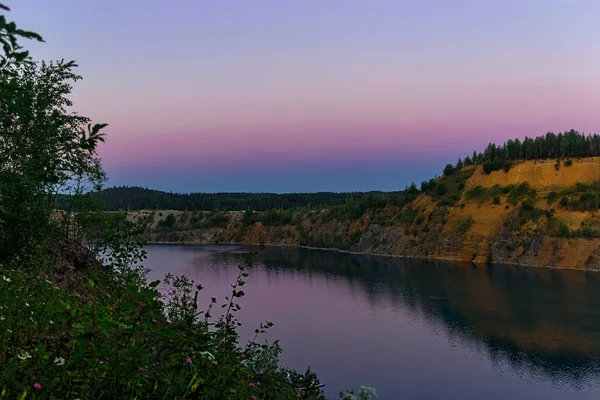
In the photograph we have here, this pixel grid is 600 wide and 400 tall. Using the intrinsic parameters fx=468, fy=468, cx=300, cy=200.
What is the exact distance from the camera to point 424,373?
3469 centimetres

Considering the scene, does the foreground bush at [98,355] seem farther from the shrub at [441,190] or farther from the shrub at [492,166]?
the shrub at [492,166]

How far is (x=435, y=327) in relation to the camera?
154 feet

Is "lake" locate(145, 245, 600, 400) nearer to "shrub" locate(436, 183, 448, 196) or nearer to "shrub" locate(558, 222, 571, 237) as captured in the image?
"shrub" locate(558, 222, 571, 237)

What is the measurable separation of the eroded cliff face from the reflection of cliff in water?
7.59m

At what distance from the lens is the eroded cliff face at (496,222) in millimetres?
85938

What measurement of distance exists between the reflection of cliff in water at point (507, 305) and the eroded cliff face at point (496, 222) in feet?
24.9

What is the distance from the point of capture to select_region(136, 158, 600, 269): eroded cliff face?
85.9 meters

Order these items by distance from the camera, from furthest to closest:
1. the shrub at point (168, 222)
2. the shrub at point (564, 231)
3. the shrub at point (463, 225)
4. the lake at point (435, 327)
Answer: the shrub at point (168, 222) → the shrub at point (463, 225) → the shrub at point (564, 231) → the lake at point (435, 327)

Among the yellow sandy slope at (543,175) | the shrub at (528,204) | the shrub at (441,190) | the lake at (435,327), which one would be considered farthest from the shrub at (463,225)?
the lake at (435,327)

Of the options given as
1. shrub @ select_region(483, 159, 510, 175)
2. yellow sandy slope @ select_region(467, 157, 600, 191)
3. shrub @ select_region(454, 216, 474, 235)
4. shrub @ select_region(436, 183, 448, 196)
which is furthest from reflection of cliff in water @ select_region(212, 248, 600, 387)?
shrub @ select_region(483, 159, 510, 175)

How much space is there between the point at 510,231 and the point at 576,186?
18.4m

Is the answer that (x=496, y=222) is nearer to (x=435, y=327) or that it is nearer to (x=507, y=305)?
(x=507, y=305)

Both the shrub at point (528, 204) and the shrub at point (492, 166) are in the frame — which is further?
the shrub at point (492, 166)

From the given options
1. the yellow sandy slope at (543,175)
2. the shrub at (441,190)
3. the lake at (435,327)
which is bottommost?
the lake at (435,327)
